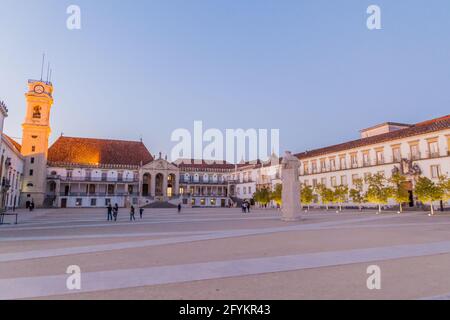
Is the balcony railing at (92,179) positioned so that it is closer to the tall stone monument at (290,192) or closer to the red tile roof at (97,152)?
the red tile roof at (97,152)

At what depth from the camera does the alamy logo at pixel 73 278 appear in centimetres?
480

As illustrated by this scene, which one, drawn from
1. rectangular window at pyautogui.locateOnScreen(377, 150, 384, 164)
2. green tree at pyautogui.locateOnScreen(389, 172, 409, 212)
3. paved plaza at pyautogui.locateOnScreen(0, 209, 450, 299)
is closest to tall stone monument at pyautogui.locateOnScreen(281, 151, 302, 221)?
paved plaza at pyautogui.locateOnScreen(0, 209, 450, 299)

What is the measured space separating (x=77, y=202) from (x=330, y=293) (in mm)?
62928

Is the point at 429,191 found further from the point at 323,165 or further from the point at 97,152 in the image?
the point at 97,152

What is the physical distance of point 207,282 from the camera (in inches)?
198

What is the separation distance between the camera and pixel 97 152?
68188 mm

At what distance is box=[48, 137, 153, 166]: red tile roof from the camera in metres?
64.0

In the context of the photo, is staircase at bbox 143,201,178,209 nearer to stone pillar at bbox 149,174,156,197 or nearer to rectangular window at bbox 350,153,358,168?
stone pillar at bbox 149,174,156,197

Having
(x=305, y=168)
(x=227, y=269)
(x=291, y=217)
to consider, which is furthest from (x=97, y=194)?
(x=227, y=269)

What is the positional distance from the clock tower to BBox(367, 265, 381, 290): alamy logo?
56326 millimetres

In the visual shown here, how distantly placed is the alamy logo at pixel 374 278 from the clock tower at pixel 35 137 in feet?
185

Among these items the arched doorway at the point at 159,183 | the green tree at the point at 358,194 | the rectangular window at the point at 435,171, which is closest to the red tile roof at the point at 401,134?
the rectangular window at the point at 435,171

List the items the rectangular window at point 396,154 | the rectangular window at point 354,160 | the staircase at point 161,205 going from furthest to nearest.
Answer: the staircase at point 161,205
the rectangular window at point 354,160
the rectangular window at point 396,154

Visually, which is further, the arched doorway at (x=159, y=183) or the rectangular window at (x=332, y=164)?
the arched doorway at (x=159, y=183)
